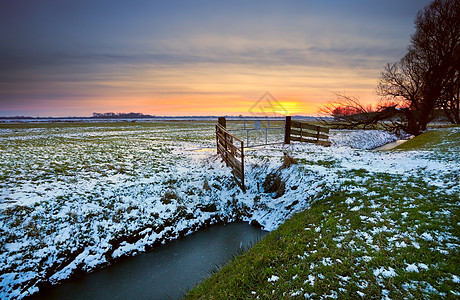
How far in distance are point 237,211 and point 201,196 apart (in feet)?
6.32

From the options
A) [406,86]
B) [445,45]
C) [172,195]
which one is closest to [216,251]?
[172,195]

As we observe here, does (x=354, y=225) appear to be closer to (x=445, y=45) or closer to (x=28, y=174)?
(x=28, y=174)

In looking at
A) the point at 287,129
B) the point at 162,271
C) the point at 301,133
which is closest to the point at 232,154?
the point at 162,271

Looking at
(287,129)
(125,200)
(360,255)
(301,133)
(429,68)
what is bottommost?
(125,200)

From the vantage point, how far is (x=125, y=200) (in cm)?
862

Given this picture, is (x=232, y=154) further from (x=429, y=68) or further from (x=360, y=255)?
(x=429, y=68)

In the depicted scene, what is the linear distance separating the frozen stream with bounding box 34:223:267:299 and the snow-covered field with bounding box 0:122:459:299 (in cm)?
49

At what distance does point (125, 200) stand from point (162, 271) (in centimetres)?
363

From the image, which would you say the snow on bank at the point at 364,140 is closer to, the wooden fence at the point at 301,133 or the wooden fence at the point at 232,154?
the wooden fence at the point at 301,133

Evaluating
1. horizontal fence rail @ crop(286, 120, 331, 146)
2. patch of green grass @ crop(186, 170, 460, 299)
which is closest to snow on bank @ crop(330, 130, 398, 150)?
horizontal fence rail @ crop(286, 120, 331, 146)

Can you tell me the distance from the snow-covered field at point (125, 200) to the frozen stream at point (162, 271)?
0.49 metres

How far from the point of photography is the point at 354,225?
17.6 ft

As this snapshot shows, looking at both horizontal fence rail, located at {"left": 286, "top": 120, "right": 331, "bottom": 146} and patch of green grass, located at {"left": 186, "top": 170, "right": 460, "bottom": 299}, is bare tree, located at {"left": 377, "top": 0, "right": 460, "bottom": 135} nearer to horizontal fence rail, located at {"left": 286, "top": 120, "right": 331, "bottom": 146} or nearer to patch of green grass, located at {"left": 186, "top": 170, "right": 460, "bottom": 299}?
horizontal fence rail, located at {"left": 286, "top": 120, "right": 331, "bottom": 146}

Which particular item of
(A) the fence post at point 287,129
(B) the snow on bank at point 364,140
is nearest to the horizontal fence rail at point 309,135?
(A) the fence post at point 287,129
